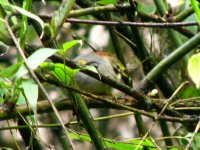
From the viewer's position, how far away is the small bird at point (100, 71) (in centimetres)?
179

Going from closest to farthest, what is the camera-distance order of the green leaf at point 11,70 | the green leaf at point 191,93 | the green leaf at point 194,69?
the green leaf at point 194,69 < the green leaf at point 11,70 < the green leaf at point 191,93

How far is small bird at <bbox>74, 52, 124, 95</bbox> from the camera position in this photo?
179cm

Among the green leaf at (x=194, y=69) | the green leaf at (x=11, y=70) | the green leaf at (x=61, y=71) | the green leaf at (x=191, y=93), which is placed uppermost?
the green leaf at (x=11, y=70)

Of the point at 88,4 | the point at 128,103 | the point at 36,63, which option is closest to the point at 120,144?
the point at 128,103

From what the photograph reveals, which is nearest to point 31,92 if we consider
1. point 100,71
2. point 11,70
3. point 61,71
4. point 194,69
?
point 11,70

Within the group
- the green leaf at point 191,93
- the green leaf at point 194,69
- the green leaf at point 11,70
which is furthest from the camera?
the green leaf at point 191,93

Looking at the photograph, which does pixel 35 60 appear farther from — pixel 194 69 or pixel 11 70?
pixel 194 69

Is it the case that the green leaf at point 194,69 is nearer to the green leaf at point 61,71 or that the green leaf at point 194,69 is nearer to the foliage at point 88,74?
the foliage at point 88,74

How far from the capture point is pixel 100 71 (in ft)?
5.98

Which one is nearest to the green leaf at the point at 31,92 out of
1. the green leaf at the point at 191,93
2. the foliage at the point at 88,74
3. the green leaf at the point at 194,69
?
the foliage at the point at 88,74

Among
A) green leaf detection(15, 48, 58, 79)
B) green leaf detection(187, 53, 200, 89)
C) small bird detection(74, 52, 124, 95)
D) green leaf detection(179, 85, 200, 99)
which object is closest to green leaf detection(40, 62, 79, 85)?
green leaf detection(15, 48, 58, 79)

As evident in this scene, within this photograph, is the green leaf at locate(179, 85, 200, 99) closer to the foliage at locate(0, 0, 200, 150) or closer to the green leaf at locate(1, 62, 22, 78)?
the foliage at locate(0, 0, 200, 150)

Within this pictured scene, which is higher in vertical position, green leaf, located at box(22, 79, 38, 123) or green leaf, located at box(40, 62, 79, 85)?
green leaf, located at box(40, 62, 79, 85)

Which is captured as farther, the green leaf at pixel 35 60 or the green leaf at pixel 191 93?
the green leaf at pixel 191 93
